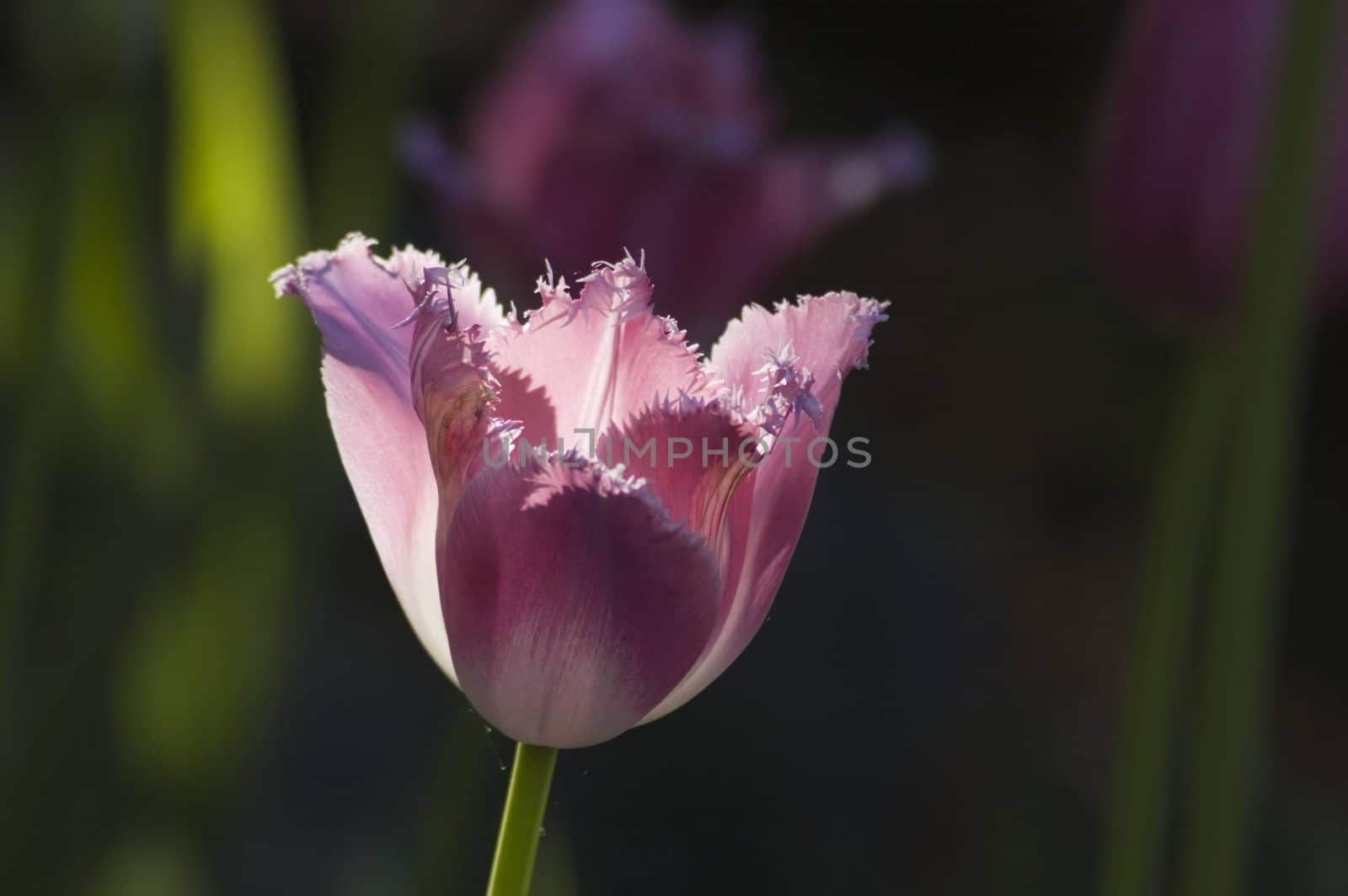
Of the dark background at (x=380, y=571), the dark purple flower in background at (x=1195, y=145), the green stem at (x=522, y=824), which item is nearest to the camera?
the green stem at (x=522, y=824)

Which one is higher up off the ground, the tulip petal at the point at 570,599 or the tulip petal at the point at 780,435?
the tulip petal at the point at 780,435

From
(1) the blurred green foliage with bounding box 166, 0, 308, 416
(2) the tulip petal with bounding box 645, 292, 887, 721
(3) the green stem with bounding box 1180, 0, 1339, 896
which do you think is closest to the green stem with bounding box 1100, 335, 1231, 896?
(3) the green stem with bounding box 1180, 0, 1339, 896

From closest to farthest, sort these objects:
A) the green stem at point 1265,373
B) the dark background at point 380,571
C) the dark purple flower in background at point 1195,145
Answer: the green stem at point 1265,373, the dark purple flower in background at point 1195,145, the dark background at point 380,571

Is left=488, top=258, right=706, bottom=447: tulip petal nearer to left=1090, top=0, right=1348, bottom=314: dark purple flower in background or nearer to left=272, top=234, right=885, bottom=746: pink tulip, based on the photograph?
left=272, top=234, right=885, bottom=746: pink tulip

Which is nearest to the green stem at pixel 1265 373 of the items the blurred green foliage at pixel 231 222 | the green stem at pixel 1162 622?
the green stem at pixel 1162 622

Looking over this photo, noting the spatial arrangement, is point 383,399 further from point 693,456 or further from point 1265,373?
point 1265,373

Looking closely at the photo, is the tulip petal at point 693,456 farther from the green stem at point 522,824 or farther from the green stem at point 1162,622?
the green stem at point 1162,622

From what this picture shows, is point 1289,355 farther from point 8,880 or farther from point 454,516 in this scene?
point 8,880
